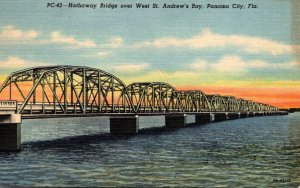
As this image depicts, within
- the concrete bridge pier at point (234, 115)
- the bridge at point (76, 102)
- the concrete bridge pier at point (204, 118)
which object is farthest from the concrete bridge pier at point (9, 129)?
the concrete bridge pier at point (234, 115)

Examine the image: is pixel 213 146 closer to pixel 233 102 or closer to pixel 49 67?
pixel 49 67

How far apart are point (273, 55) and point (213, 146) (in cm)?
1221

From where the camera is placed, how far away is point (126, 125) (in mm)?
54719

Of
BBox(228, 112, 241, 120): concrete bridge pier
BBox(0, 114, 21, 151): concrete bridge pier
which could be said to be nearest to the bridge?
BBox(0, 114, 21, 151): concrete bridge pier

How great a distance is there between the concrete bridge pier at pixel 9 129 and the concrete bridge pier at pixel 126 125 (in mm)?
23312

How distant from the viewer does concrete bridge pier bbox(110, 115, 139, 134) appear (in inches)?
2128

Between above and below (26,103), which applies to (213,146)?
below

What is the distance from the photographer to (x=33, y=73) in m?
37.5

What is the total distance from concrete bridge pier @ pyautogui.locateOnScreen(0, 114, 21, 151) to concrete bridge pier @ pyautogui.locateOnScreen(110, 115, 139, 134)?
918 inches

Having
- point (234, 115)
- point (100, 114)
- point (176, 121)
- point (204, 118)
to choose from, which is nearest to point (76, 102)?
point (100, 114)

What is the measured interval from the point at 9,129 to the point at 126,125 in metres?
25.2

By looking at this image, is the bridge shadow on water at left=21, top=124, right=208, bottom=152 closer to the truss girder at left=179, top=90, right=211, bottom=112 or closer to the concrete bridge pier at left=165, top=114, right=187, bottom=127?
the concrete bridge pier at left=165, top=114, right=187, bottom=127

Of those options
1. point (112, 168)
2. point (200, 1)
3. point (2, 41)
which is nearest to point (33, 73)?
point (2, 41)

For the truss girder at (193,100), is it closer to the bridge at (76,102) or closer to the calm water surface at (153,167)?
the bridge at (76,102)
